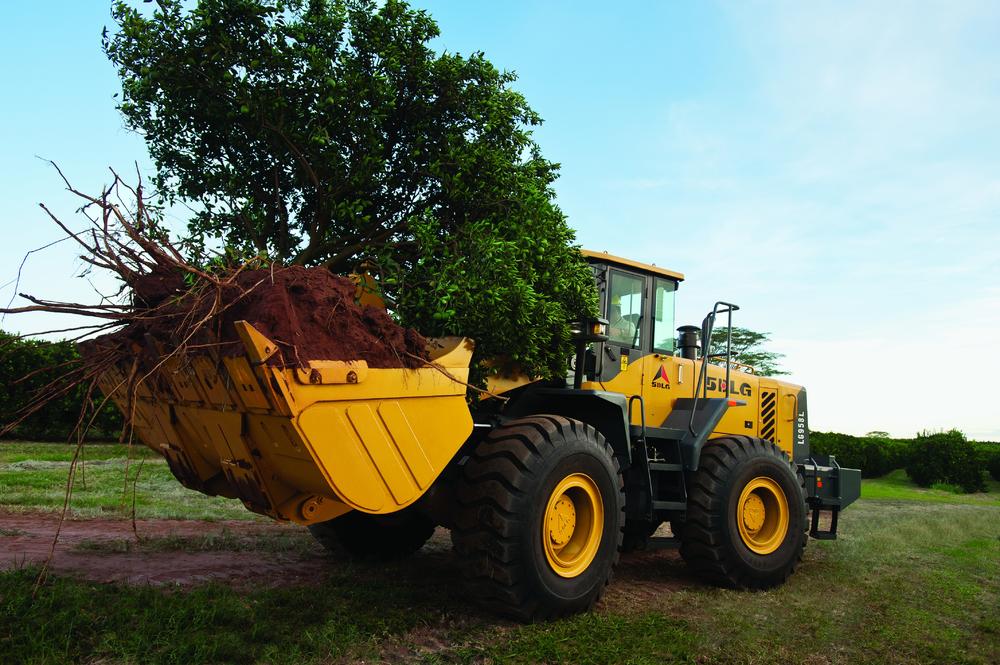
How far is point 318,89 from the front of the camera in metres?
6.70

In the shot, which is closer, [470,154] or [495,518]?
[495,518]

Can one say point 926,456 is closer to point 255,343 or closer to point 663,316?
point 663,316

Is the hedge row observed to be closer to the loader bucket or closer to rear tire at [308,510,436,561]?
rear tire at [308,510,436,561]

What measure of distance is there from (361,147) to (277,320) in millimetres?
3203

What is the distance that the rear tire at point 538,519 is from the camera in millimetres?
5027

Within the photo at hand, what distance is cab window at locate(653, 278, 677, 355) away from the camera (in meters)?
7.51

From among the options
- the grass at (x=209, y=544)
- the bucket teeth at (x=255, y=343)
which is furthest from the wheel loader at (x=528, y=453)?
the grass at (x=209, y=544)

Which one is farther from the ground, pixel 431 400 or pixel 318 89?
pixel 318 89

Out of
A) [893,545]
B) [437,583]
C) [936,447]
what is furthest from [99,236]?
[936,447]

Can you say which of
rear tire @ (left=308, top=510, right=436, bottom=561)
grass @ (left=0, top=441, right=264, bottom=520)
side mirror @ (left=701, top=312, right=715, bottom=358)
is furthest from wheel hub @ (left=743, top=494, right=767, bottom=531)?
grass @ (left=0, top=441, right=264, bottom=520)

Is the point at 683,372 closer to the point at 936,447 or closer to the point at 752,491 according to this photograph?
the point at 752,491

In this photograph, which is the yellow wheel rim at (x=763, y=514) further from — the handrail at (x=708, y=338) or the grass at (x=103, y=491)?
the grass at (x=103, y=491)

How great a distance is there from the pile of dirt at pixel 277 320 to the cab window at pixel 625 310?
274 cm

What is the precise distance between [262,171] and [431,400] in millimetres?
3833
